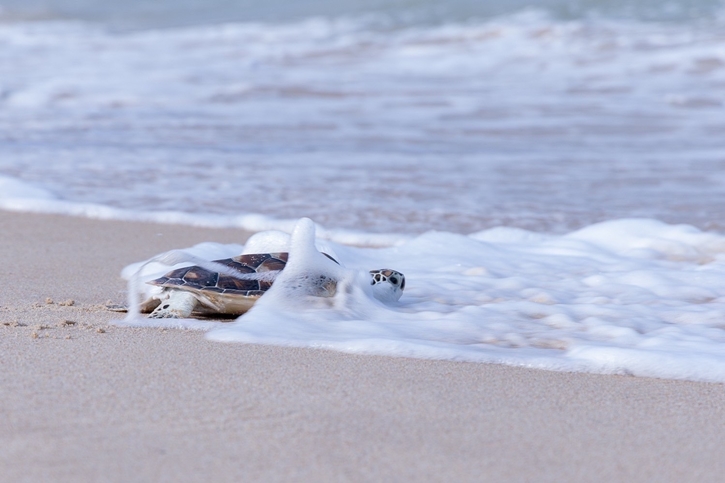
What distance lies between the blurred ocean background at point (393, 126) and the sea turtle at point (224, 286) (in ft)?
5.31

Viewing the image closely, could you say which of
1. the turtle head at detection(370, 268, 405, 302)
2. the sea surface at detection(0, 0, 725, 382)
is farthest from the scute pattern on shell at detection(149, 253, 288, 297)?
the turtle head at detection(370, 268, 405, 302)

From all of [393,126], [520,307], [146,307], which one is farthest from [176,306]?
[393,126]

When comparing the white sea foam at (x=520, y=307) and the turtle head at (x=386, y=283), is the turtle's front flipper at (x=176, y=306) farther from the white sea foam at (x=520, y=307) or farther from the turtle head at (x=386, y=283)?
the turtle head at (x=386, y=283)

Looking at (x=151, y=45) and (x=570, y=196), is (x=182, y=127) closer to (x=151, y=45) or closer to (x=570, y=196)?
(x=570, y=196)

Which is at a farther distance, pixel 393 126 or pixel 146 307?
pixel 393 126

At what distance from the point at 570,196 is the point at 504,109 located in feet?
11.9

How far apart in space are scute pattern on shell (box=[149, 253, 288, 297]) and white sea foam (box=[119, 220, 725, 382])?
0.06 m

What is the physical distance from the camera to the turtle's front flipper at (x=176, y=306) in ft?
9.99

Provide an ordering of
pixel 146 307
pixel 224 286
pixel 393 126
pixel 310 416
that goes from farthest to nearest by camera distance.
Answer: pixel 393 126 < pixel 146 307 < pixel 224 286 < pixel 310 416

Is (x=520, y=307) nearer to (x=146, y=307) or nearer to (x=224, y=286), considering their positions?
(x=224, y=286)

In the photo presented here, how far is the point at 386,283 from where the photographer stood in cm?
318

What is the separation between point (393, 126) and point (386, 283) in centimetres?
508

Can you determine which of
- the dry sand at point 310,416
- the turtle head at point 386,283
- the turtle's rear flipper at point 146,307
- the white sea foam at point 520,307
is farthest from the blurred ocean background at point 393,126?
the dry sand at point 310,416

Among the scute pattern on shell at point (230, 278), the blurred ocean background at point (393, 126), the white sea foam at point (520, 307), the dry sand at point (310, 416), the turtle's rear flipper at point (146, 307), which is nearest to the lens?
the dry sand at point (310, 416)
